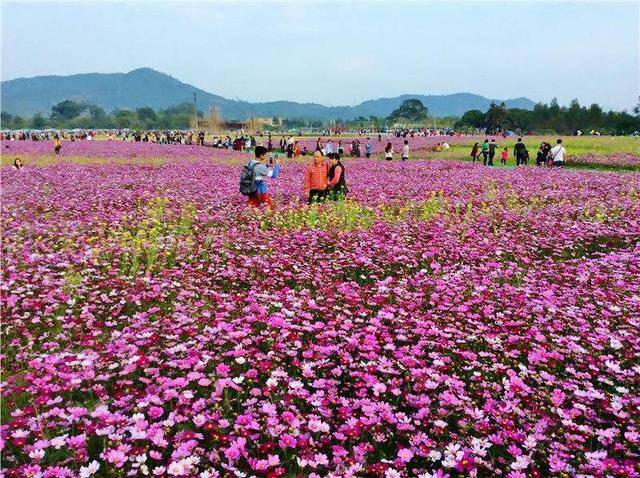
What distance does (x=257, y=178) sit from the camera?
13.0 metres

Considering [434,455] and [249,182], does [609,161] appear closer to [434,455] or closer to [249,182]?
[249,182]

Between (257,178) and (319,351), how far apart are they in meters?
8.82

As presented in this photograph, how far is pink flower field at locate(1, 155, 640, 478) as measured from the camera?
11.0ft

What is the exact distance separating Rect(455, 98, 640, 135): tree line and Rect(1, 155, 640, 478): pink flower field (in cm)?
10825

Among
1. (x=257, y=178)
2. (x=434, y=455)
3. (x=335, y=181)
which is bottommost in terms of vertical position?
(x=434, y=455)

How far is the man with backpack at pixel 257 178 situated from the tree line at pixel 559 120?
4119 inches

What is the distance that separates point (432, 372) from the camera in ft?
14.1

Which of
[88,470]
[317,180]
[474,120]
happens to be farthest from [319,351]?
[474,120]

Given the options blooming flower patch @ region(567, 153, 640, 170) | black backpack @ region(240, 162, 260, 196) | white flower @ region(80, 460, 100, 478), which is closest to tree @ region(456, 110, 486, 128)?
blooming flower patch @ region(567, 153, 640, 170)

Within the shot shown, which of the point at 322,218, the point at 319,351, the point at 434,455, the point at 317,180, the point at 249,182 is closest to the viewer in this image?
the point at 434,455

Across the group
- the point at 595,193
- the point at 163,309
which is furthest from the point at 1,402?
the point at 595,193

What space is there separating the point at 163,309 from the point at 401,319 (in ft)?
9.31

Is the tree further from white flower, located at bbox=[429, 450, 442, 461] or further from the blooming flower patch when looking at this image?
white flower, located at bbox=[429, 450, 442, 461]

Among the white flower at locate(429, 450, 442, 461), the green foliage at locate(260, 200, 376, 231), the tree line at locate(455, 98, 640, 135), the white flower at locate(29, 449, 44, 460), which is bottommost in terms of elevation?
the white flower at locate(429, 450, 442, 461)
